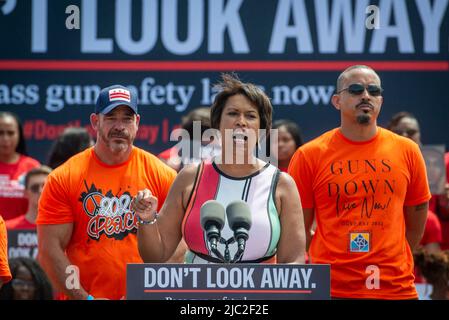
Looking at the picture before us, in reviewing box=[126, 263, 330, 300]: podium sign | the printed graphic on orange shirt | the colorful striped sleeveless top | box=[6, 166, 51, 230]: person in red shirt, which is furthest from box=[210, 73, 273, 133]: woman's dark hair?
box=[6, 166, 51, 230]: person in red shirt

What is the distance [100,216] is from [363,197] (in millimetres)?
1342

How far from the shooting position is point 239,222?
400 centimetres

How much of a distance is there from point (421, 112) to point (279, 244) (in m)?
4.10

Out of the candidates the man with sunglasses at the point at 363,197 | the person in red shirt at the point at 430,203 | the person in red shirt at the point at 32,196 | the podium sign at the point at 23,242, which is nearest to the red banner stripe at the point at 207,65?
the person in red shirt at the point at 430,203

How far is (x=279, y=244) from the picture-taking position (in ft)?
14.9

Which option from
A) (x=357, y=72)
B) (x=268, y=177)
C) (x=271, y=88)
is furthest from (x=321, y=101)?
(x=268, y=177)

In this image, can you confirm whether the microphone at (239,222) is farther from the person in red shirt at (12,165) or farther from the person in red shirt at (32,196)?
the person in red shirt at (12,165)

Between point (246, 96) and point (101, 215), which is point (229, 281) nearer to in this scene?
point (246, 96)

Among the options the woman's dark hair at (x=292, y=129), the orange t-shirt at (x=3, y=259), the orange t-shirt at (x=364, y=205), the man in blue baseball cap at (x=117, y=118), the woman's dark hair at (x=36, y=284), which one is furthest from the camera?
the woman's dark hair at (x=292, y=129)

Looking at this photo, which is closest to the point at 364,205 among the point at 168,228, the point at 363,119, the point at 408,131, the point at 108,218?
the point at 363,119

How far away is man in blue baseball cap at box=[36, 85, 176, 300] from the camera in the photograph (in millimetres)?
5273

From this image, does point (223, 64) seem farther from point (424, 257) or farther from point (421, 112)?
point (424, 257)

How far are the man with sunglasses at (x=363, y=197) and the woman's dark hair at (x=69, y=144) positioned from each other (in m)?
2.43

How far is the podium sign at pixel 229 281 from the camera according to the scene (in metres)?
3.82
